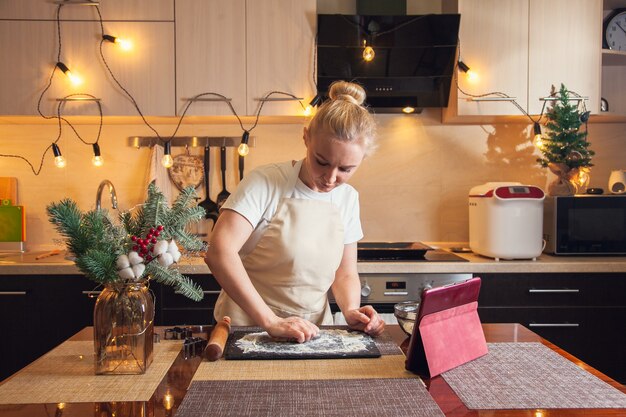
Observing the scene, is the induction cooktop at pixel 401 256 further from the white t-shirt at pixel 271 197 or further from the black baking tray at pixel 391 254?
the white t-shirt at pixel 271 197

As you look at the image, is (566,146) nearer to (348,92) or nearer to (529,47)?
(529,47)

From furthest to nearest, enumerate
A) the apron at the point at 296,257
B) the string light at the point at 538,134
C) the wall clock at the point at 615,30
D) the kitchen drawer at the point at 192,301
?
the wall clock at the point at 615,30 → the string light at the point at 538,134 → the kitchen drawer at the point at 192,301 → the apron at the point at 296,257

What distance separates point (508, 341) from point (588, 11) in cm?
203

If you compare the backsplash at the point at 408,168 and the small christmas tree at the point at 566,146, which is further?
the backsplash at the point at 408,168

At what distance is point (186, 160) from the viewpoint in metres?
3.07

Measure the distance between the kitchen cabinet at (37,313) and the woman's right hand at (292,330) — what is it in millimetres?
1487

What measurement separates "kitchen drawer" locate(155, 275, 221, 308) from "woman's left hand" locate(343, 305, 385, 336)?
118 cm

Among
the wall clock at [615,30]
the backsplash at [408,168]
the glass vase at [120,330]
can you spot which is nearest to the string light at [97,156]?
the backsplash at [408,168]

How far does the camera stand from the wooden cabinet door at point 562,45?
277 centimetres

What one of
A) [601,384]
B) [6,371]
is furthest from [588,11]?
[6,371]

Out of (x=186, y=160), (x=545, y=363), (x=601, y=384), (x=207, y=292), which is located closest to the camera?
(x=601, y=384)

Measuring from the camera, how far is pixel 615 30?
9.95 feet

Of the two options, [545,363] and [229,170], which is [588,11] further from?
[545,363]

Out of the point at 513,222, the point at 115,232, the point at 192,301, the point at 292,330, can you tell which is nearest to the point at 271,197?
the point at 292,330
